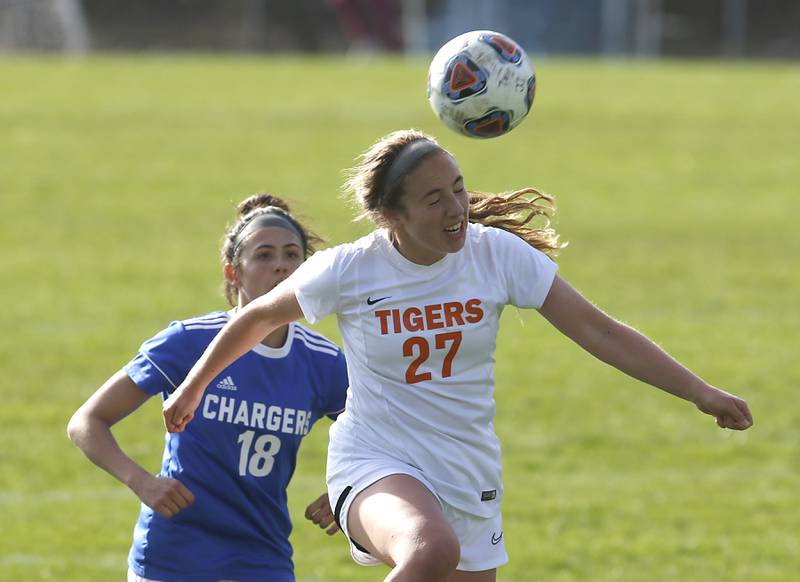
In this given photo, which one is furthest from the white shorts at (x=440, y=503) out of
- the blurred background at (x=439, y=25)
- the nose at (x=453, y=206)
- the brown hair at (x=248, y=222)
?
the blurred background at (x=439, y=25)

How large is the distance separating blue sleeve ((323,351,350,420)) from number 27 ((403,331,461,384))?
2.18 feet

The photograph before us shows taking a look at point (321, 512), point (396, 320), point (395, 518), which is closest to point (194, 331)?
point (321, 512)

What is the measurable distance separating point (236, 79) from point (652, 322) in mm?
20058

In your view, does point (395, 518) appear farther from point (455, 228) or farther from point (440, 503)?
point (455, 228)

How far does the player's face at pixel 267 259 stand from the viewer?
5570 mm

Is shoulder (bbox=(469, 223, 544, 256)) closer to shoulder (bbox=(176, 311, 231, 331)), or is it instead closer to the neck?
the neck

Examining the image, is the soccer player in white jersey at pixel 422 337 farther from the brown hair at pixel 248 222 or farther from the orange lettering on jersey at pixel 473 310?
the brown hair at pixel 248 222

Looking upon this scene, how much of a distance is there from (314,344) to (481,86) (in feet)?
3.61

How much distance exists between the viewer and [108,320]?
14961mm

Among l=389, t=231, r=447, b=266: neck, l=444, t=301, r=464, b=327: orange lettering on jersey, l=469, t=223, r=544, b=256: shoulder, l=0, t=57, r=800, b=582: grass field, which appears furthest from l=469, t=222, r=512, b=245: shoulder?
l=0, t=57, r=800, b=582: grass field

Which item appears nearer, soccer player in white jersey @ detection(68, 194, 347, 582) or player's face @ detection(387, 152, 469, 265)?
player's face @ detection(387, 152, 469, 265)

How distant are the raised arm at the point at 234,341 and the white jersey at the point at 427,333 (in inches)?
3.0

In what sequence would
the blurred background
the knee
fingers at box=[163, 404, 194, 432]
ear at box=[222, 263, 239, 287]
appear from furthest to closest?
the blurred background
ear at box=[222, 263, 239, 287]
fingers at box=[163, 404, 194, 432]
the knee

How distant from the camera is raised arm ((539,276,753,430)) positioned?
16.3 feet
